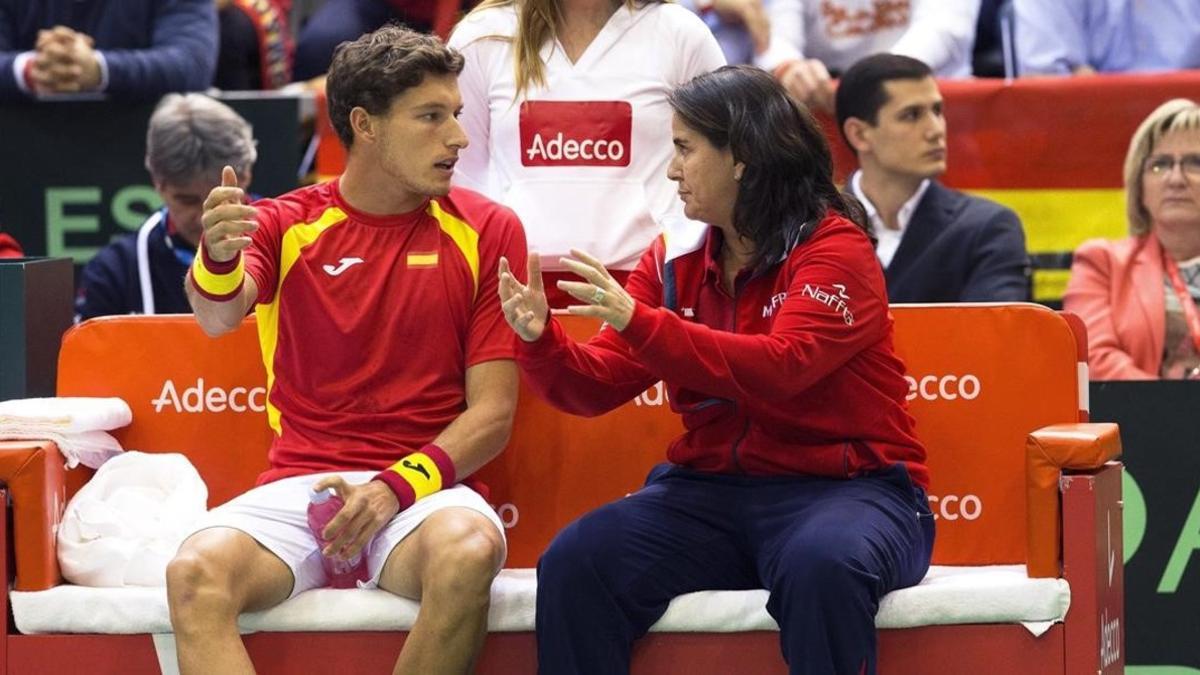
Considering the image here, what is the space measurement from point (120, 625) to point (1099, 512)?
6.54 feet

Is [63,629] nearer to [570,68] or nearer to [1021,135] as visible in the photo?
[570,68]

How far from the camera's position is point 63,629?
4109 millimetres

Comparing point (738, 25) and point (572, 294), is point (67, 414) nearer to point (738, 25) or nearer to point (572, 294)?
point (572, 294)

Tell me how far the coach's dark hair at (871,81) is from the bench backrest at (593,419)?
167 centimetres

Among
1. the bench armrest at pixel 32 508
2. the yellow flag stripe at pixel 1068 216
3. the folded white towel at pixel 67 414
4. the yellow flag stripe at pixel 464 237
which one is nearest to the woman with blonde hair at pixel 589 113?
the yellow flag stripe at pixel 464 237

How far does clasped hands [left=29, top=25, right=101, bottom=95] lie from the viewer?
6.21m

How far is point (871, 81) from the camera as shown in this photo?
6.12m

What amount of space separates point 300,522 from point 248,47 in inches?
141

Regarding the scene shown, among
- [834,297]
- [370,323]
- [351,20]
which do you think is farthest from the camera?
[351,20]

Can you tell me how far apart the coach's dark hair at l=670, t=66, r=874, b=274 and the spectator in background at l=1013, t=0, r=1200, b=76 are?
2.91 metres

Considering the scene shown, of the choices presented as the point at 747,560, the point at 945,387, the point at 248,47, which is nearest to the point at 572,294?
the point at 747,560

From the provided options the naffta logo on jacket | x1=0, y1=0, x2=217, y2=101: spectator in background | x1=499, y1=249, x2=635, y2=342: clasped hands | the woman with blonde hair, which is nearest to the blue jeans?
x1=499, y1=249, x2=635, y2=342: clasped hands

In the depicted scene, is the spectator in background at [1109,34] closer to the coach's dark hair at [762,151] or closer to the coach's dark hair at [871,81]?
the coach's dark hair at [871,81]

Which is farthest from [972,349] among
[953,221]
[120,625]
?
[120,625]
